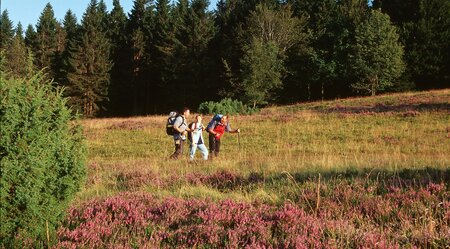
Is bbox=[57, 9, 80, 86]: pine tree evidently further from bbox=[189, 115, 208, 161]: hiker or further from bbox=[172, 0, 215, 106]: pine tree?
bbox=[189, 115, 208, 161]: hiker

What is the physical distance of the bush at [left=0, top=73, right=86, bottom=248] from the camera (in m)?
4.10

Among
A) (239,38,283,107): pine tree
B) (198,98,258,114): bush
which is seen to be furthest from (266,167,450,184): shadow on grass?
(239,38,283,107): pine tree

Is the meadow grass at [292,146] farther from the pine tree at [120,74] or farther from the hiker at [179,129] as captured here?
the pine tree at [120,74]

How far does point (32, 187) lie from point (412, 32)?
197ft

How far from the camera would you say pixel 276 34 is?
61.7m

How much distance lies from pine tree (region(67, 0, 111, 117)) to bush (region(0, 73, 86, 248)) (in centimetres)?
6089

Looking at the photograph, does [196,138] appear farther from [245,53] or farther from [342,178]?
[245,53]

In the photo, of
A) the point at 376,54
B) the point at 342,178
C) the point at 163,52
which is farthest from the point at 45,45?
the point at 342,178

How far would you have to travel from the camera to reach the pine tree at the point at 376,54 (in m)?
50.5

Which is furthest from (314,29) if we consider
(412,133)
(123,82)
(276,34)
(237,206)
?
(237,206)

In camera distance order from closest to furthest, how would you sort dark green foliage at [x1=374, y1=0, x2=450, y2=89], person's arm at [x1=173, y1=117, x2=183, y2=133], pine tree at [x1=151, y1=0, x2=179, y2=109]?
person's arm at [x1=173, y1=117, x2=183, y2=133], dark green foliage at [x1=374, y1=0, x2=450, y2=89], pine tree at [x1=151, y1=0, x2=179, y2=109]

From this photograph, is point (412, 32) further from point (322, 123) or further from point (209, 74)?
point (322, 123)

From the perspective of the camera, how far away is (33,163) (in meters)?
4.19

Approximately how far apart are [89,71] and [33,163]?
65.0 metres
